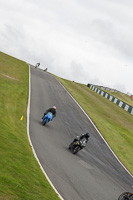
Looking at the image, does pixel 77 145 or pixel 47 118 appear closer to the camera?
pixel 77 145

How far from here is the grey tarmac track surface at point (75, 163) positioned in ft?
37.5

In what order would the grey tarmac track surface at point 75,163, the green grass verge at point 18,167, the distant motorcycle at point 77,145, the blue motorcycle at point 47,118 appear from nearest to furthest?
the green grass verge at point 18,167 → the grey tarmac track surface at point 75,163 → the distant motorcycle at point 77,145 → the blue motorcycle at point 47,118

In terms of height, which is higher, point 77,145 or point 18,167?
point 77,145

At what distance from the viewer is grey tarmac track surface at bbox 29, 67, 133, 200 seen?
37.5ft

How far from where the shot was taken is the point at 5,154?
10.6 m

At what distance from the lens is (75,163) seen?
47.6 feet

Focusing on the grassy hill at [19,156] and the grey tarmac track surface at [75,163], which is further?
the grey tarmac track surface at [75,163]

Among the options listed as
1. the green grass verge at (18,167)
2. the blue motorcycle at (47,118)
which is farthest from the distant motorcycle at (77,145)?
the blue motorcycle at (47,118)

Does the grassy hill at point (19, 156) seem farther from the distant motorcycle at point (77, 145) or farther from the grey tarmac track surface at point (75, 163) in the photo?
the distant motorcycle at point (77, 145)

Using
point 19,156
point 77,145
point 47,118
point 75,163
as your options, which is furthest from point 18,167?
point 47,118

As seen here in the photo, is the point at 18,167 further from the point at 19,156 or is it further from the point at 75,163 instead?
the point at 75,163

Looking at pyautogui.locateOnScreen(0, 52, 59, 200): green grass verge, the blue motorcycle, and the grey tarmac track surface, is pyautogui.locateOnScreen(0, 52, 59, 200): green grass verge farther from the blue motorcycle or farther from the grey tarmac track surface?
the blue motorcycle

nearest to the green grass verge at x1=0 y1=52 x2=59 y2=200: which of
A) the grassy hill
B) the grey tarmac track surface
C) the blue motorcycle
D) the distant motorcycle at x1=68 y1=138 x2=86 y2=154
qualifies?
the grassy hill

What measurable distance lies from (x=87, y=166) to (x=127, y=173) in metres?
4.34
